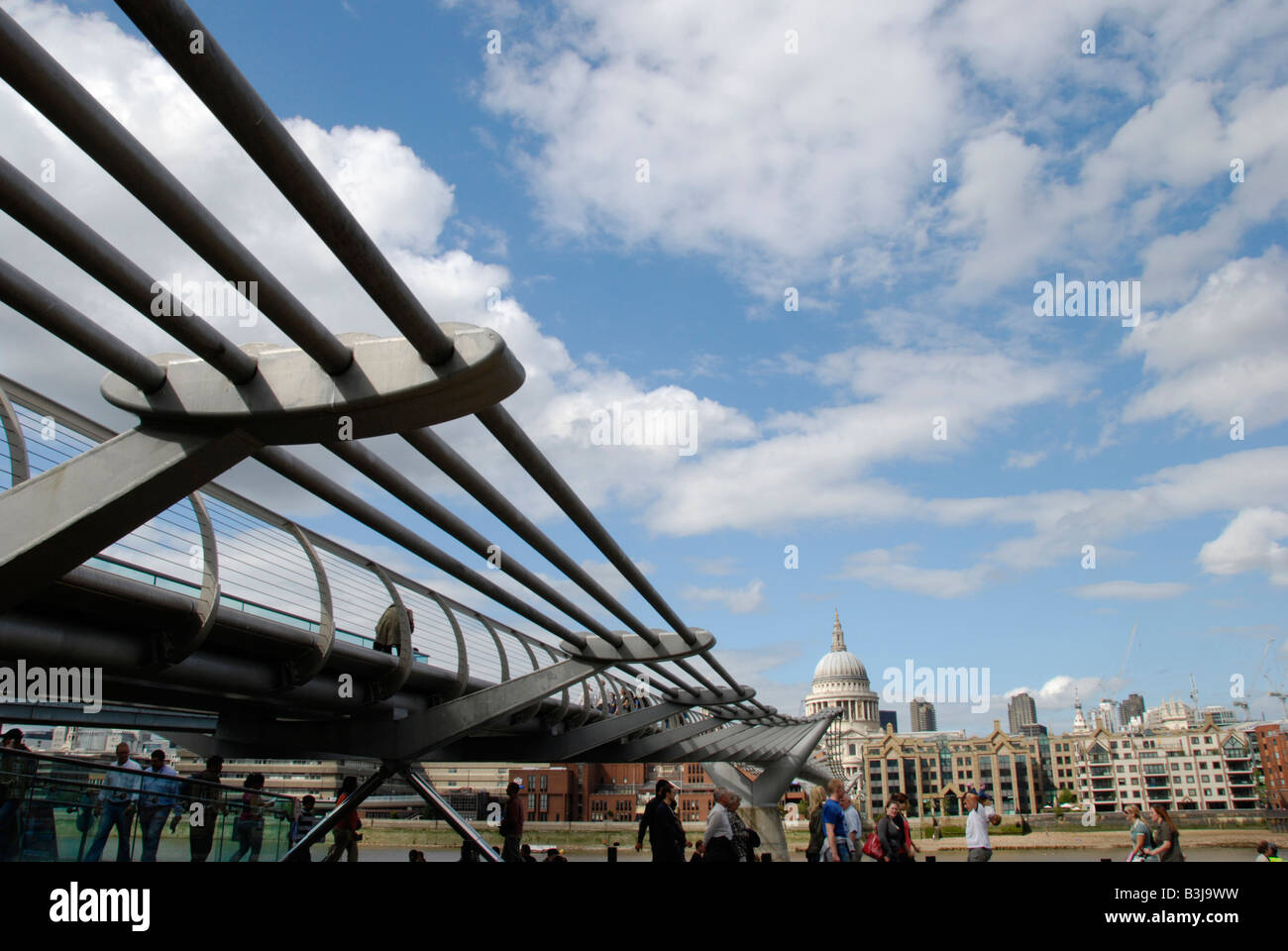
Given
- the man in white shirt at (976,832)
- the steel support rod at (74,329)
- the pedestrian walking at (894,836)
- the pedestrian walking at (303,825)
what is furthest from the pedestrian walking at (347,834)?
the steel support rod at (74,329)

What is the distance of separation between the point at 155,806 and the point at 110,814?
612 millimetres

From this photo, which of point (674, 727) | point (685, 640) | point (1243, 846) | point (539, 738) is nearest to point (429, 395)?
point (685, 640)

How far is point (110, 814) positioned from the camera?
7.47 metres

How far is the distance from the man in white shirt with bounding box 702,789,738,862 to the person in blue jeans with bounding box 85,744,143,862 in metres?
4.59

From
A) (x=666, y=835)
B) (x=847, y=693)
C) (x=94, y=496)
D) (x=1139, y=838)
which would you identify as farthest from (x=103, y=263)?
(x=847, y=693)

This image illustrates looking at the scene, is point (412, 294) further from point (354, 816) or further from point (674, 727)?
point (674, 727)

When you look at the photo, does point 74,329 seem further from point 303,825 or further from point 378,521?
point 303,825

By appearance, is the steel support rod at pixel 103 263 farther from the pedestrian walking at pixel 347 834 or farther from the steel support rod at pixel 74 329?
the pedestrian walking at pixel 347 834

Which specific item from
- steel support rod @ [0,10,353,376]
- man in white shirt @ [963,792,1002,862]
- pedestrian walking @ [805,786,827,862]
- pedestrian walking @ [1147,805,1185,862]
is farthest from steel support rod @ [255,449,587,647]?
pedestrian walking @ [1147,805,1185,862]

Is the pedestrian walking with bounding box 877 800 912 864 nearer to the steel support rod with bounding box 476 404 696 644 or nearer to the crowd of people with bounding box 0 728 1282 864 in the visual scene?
the crowd of people with bounding box 0 728 1282 864

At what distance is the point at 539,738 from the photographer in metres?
21.6

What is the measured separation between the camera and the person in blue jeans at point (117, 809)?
7301 millimetres

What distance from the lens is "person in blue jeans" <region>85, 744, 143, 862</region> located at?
287 inches
